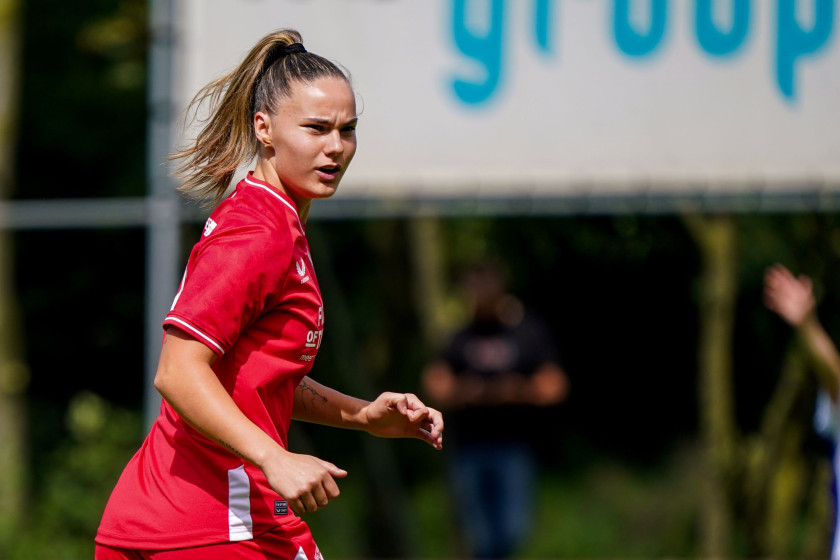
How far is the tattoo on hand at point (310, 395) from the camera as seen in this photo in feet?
8.86

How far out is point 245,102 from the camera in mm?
2529

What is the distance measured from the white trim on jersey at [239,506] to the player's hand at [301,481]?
0.32 m

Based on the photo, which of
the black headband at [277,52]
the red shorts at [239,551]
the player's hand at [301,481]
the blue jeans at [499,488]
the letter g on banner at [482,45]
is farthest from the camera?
the blue jeans at [499,488]

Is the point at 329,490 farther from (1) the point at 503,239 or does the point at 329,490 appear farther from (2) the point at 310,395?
(1) the point at 503,239

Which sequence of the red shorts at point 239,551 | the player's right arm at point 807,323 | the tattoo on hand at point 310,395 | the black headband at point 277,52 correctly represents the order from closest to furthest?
1. the red shorts at point 239,551
2. the black headband at point 277,52
3. the tattoo on hand at point 310,395
4. the player's right arm at point 807,323

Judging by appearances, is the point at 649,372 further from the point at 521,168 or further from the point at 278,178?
the point at 278,178

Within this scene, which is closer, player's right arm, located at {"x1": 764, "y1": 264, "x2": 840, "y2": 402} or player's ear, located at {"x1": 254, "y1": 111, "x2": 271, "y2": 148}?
player's ear, located at {"x1": 254, "y1": 111, "x2": 271, "y2": 148}

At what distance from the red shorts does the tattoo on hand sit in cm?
39

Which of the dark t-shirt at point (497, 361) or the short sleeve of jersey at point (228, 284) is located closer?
the short sleeve of jersey at point (228, 284)

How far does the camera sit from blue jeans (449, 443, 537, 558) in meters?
7.02

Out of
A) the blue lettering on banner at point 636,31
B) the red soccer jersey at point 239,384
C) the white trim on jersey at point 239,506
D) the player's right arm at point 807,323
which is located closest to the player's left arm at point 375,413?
the red soccer jersey at point 239,384

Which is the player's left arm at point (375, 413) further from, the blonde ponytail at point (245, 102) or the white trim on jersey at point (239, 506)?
the blonde ponytail at point (245, 102)

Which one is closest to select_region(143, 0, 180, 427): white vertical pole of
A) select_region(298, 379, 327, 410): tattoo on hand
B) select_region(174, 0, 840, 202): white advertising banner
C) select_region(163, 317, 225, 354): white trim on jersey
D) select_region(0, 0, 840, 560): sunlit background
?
select_region(0, 0, 840, 560): sunlit background

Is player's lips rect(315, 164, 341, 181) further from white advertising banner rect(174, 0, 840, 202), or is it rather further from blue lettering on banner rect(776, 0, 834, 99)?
blue lettering on banner rect(776, 0, 834, 99)
